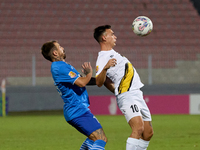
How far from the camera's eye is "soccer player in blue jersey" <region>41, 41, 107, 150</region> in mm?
5150

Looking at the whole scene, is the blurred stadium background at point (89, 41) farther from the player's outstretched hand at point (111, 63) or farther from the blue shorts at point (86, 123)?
the blue shorts at point (86, 123)

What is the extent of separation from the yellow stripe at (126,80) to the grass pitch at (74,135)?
2.27 m

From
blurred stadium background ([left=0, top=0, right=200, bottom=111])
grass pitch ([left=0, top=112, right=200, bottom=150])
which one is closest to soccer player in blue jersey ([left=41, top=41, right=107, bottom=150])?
grass pitch ([left=0, top=112, right=200, bottom=150])

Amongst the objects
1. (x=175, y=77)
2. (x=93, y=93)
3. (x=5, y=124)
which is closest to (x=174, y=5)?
(x=175, y=77)

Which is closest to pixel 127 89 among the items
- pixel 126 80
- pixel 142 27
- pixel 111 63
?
pixel 126 80

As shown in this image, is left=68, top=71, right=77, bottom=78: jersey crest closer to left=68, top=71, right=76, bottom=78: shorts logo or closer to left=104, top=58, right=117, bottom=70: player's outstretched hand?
left=68, top=71, right=76, bottom=78: shorts logo

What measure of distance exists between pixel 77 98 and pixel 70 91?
0.12m

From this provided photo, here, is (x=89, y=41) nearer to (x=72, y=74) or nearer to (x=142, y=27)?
(x=142, y=27)

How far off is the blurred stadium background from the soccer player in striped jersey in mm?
11139

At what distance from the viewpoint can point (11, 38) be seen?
792 inches

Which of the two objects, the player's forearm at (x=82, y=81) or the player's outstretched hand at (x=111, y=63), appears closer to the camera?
the player's forearm at (x=82, y=81)

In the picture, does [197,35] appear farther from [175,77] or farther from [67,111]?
[67,111]

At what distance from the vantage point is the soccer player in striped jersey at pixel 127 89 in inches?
222

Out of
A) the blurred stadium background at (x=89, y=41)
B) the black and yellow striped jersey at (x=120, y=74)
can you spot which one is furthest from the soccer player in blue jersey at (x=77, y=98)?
the blurred stadium background at (x=89, y=41)
